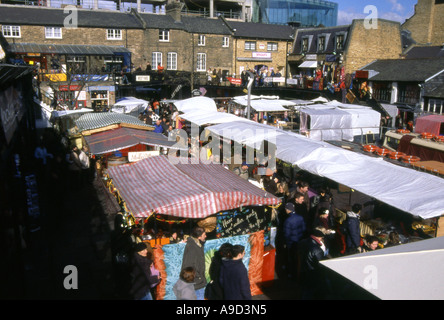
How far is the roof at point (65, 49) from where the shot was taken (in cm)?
3072

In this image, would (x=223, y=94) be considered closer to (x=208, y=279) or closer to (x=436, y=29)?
(x=436, y=29)

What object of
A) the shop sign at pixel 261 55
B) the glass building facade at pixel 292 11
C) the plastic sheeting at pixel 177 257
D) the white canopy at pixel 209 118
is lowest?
the plastic sheeting at pixel 177 257

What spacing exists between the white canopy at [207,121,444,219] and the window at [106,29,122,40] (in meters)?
26.7

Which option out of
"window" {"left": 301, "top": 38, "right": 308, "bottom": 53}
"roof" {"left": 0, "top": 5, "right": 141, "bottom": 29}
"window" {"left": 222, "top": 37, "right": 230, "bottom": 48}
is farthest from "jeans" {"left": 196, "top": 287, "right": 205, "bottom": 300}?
"window" {"left": 301, "top": 38, "right": 308, "bottom": 53}

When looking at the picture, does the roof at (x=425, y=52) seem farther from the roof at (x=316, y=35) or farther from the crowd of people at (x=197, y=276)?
the crowd of people at (x=197, y=276)

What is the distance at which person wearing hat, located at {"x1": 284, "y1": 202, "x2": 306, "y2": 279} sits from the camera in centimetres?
729

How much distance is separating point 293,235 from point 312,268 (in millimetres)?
1271

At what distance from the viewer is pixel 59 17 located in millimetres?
35031

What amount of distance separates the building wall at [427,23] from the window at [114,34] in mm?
30762

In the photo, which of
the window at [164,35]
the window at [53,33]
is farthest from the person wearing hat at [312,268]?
the window at [164,35]

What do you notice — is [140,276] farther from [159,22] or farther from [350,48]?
[159,22]

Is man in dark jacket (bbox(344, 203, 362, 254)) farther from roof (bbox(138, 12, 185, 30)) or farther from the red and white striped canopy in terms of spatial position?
roof (bbox(138, 12, 185, 30))

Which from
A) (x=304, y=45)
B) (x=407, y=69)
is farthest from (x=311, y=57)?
(x=407, y=69)
